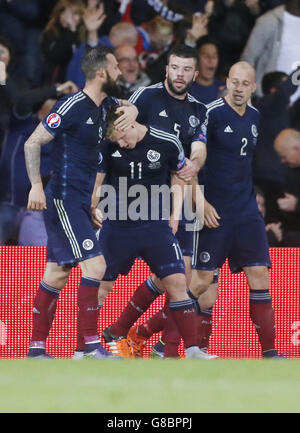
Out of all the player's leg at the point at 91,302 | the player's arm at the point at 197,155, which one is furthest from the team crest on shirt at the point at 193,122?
the player's leg at the point at 91,302

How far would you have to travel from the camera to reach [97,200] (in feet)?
24.8

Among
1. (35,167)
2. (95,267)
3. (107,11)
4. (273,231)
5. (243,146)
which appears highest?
(107,11)

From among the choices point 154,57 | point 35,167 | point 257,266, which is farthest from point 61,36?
point 257,266

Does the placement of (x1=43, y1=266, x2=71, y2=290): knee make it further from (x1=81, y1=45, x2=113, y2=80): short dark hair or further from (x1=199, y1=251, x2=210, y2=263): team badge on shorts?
(x1=81, y1=45, x2=113, y2=80): short dark hair

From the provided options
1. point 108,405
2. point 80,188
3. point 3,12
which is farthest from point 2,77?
point 108,405

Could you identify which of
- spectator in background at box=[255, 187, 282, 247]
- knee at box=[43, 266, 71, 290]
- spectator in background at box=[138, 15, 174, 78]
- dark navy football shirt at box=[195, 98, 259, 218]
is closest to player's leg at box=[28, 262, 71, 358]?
knee at box=[43, 266, 71, 290]

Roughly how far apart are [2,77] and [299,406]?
15.4 ft

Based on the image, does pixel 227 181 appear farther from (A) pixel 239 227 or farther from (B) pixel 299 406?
(B) pixel 299 406

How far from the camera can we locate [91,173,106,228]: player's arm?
7.43 metres

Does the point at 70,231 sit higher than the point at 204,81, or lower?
lower

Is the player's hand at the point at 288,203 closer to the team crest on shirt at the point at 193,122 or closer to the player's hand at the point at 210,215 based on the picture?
the player's hand at the point at 210,215

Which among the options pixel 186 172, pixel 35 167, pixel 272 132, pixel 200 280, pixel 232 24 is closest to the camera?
pixel 35 167

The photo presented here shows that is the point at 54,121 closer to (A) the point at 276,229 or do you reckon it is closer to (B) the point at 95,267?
(B) the point at 95,267

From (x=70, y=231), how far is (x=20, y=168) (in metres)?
2.54
